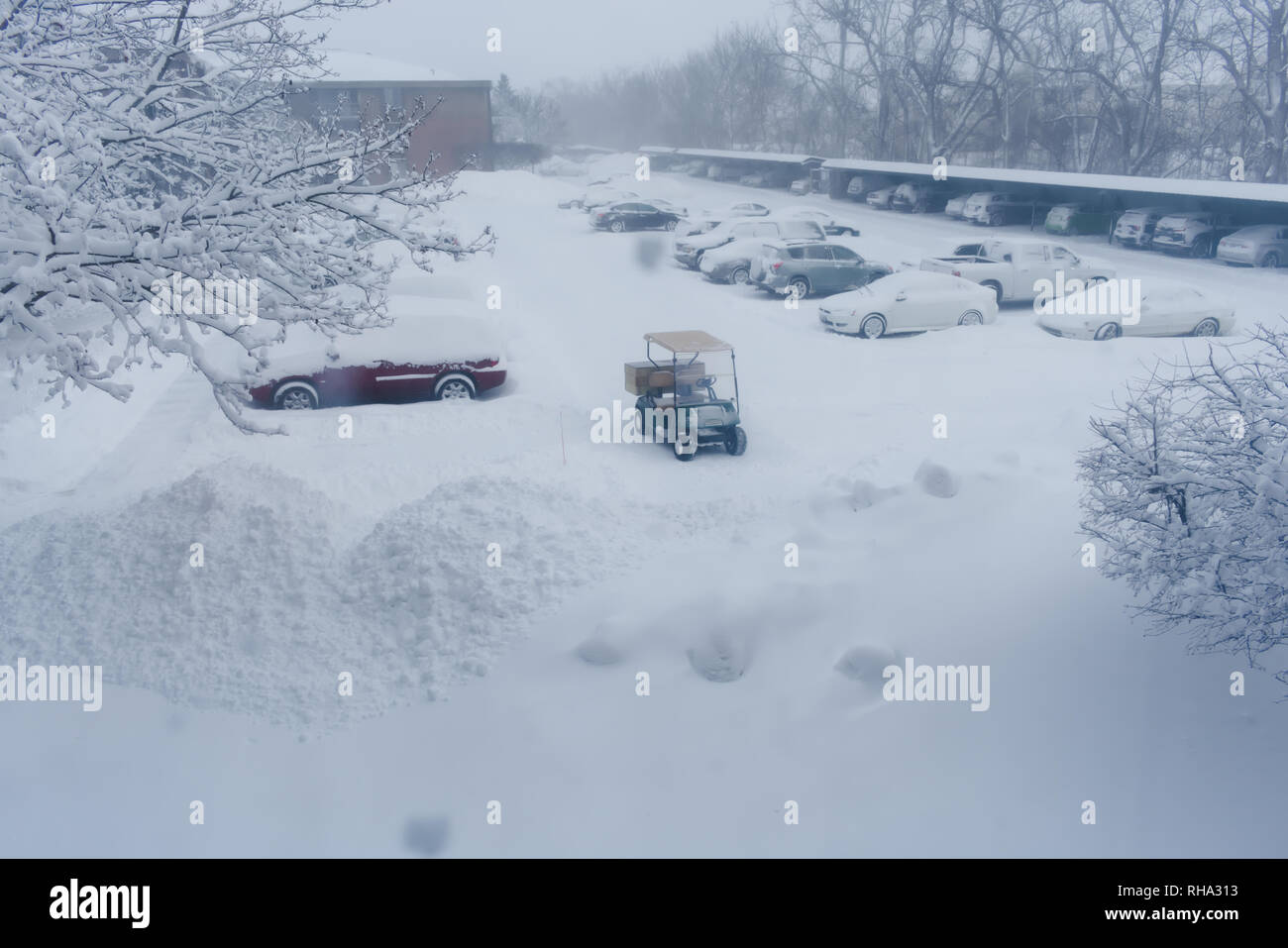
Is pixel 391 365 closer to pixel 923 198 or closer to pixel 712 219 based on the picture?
pixel 712 219

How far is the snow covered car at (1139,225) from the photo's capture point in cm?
2823

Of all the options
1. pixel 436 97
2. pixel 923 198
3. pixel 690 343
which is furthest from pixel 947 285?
pixel 436 97

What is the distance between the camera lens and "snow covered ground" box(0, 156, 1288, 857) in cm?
571

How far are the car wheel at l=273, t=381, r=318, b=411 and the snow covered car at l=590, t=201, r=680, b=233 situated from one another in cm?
2315

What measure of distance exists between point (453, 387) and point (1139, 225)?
24595 millimetres

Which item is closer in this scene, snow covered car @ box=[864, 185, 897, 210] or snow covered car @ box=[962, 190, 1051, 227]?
snow covered car @ box=[962, 190, 1051, 227]

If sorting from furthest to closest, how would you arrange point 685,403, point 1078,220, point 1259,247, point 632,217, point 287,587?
1. point 632,217
2. point 1078,220
3. point 1259,247
4. point 685,403
5. point 287,587

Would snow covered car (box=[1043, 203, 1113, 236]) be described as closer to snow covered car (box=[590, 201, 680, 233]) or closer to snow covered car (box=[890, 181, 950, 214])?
snow covered car (box=[890, 181, 950, 214])

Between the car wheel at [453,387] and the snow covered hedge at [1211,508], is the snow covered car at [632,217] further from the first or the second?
the snow covered hedge at [1211,508]

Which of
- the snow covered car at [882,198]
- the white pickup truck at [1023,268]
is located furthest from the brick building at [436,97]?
the white pickup truck at [1023,268]

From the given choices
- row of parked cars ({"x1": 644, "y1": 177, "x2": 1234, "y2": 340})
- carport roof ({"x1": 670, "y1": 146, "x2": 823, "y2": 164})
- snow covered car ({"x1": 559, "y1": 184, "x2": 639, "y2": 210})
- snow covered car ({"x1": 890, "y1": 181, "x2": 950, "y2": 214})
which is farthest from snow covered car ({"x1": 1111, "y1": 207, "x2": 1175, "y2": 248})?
carport roof ({"x1": 670, "y1": 146, "x2": 823, "y2": 164})

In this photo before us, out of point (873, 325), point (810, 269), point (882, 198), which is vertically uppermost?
point (882, 198)

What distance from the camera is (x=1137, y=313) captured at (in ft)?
53.8

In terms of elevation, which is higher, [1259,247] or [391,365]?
[1259,247]
